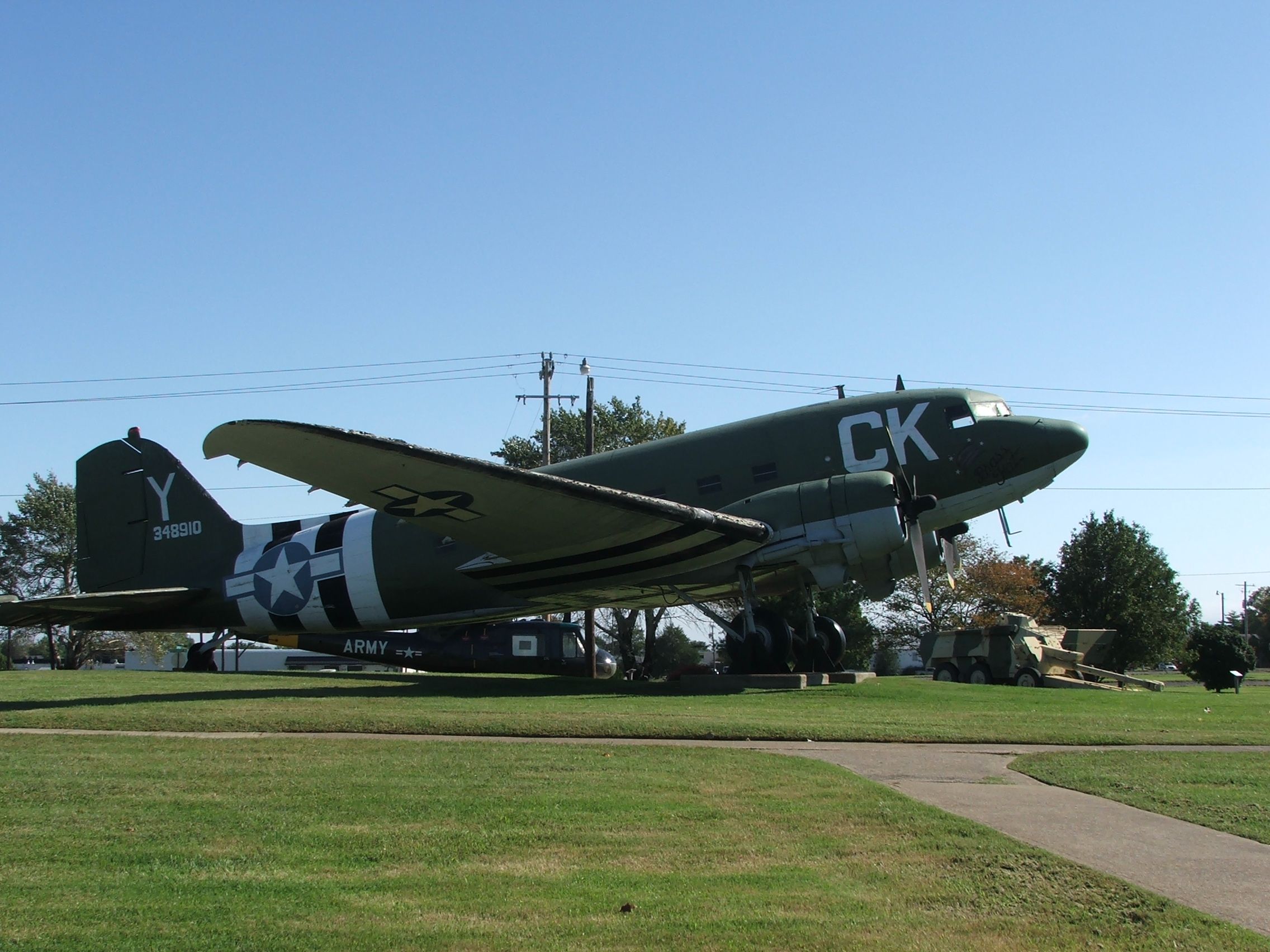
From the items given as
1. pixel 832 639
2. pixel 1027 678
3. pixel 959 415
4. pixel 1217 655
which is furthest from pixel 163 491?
pixel 1217 655

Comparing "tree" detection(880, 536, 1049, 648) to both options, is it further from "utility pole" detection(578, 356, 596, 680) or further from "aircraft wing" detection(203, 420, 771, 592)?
"aircraft wing" detection(203, 420, 771, 592)

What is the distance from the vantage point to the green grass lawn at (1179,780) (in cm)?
730

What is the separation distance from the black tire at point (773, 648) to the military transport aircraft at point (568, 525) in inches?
1.6

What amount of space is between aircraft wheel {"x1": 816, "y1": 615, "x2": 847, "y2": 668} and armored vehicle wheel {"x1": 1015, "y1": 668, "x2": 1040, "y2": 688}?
10.5m

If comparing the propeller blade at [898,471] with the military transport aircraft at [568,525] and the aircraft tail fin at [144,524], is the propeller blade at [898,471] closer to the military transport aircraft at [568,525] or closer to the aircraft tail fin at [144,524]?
the military transport aircraft at [568,525]

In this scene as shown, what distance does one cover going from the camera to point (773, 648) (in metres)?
18.8

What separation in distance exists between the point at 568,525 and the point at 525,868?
39.6 ft

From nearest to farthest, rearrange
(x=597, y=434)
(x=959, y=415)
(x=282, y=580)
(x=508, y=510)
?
(x=508, y=510) → (x=959, y=415) → (x=282, y=580) → (x=597, y=434)

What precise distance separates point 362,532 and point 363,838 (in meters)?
16.3

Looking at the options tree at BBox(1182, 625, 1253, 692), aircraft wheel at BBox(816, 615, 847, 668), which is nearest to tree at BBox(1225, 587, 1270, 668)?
tree at BBox(1182, 625, 1253, 692)

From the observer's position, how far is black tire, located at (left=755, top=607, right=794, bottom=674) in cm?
Result: 1880

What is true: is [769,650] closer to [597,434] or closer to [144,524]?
[144,524]

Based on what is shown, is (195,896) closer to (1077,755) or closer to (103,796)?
(103,796)

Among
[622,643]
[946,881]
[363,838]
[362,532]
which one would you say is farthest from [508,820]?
[622,643]
